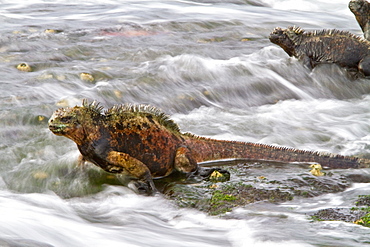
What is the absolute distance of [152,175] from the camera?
583 centimetres

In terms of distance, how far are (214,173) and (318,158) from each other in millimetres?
1350

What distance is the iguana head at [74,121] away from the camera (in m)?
5.18

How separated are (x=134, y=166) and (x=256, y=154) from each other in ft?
5.28

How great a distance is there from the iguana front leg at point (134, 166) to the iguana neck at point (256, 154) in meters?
0.80

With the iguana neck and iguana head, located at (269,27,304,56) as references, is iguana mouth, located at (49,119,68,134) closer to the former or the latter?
the iguana neck

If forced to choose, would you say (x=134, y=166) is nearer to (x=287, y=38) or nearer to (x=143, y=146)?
(x=143, y=146)

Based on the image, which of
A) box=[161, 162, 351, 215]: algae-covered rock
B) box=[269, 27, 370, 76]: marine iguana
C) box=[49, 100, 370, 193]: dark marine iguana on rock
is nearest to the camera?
box=[161, 162, 351, 215]: algae-covered rock

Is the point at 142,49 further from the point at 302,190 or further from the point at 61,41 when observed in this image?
the point at 302,190

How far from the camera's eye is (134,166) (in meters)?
5.48

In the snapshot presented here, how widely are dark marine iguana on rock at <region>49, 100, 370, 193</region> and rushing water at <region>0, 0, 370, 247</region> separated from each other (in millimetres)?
328

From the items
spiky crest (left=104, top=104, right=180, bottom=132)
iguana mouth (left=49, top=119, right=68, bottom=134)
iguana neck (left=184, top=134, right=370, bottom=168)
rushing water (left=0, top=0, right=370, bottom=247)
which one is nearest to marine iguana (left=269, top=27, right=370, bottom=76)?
rushing water (left=0, top=0, right=370, bottom=247)

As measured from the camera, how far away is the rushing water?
4664 mm

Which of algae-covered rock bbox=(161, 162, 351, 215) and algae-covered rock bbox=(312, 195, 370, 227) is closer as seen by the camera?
algae-covered rock bbox=(312, 195, 370, 227)

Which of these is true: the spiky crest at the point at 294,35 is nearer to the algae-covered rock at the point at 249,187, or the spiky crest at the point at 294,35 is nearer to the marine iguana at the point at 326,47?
the marine iguana at the point at 326,47
